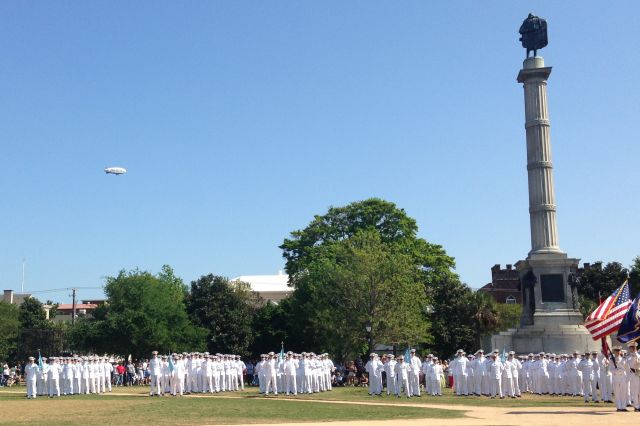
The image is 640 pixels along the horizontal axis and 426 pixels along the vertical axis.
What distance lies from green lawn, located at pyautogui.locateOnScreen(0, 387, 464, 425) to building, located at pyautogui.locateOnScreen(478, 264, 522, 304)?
6033cm

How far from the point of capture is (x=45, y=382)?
104 feet

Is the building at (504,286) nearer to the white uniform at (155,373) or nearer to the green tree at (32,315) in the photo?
the green tree at (32,315)

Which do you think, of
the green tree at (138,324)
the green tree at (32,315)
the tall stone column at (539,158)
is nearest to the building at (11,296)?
the green tree at (32,315)

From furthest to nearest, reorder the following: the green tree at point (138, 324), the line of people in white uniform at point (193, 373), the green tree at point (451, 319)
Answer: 1. the green tree at point (451, 319)
2. the green tree at point (138, 324)
3. the line of people in white uniform at point (193, 373)

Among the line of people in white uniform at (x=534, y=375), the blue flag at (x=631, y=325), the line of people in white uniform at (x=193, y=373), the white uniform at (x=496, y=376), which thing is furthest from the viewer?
the line of people in white uniform at (x=193, y=373)

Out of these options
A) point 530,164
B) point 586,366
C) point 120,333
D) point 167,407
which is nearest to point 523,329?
point 530,164

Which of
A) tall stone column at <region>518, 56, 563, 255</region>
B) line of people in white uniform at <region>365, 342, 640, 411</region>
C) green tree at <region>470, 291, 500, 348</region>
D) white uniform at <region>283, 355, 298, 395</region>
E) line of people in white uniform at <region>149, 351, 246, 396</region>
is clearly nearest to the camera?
line of people in white uniform at <region>365, 342, 640, 411</region>

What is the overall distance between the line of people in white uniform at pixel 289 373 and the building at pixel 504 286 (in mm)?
52084

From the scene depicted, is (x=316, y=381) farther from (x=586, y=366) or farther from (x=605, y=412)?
(x=605, y=412)

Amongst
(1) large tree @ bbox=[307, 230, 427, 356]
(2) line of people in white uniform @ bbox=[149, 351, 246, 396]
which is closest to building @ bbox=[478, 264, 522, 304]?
(1) large tree @ bbox=[307, 230, 427, 356]

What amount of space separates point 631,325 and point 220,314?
36469 mm

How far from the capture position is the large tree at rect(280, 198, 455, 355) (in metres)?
40.5

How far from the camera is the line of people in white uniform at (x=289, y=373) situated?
29.1m

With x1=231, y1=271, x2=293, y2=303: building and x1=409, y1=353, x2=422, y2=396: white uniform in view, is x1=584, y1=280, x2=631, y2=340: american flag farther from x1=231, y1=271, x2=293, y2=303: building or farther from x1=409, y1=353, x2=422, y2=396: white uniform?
x1=231, y1=271, x2=293, y2=303: building
